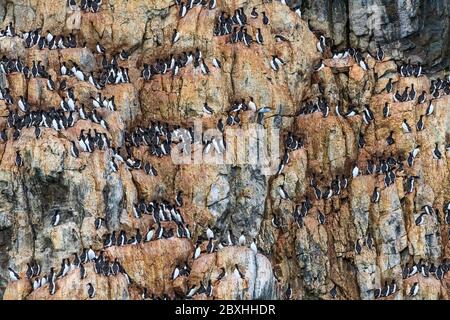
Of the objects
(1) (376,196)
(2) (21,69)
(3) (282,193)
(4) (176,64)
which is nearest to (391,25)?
(1) (376,196)

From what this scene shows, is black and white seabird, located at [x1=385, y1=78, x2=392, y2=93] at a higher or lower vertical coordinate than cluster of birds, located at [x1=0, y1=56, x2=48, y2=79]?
lower

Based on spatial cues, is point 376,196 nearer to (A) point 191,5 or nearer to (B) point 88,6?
(A) point 191,5

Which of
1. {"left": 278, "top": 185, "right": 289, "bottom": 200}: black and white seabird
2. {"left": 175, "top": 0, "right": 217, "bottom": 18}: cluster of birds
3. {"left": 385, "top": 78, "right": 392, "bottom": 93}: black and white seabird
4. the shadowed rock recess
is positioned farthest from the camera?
{"left": 385, "top": 78, "right": 392, "bottom": 93}: black and white seabird

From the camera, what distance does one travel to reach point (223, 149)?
157 feet

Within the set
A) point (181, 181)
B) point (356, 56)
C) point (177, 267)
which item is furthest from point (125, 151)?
point (356, 56)

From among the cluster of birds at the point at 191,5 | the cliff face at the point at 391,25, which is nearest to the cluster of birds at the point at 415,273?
the cliff face at the point at 391,25

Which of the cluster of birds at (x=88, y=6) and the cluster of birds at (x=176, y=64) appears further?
the cluster of birds at (x=88, y=6)

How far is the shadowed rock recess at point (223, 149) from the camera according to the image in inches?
1780

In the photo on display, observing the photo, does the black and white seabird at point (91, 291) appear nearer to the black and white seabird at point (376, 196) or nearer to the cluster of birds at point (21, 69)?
the cluster of birds at point (21, 69)

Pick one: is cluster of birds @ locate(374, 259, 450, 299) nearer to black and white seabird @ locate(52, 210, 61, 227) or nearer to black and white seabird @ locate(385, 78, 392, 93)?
black and white seabird @ locate(385, 78, 392, 93)

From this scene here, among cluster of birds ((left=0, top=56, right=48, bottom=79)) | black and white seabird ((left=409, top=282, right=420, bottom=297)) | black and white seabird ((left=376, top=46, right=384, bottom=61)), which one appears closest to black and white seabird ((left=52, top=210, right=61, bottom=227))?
cluster of birds ((left=0, top=56, right=48, bottom=79))

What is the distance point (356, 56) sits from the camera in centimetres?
5200

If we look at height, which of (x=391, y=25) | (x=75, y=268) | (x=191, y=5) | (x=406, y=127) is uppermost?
(x=191, y=5)

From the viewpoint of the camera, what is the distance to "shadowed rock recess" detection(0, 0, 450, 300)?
45219mm
